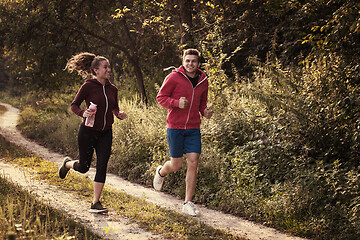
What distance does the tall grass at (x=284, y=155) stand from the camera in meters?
5.92

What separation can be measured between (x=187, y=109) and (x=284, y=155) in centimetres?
211

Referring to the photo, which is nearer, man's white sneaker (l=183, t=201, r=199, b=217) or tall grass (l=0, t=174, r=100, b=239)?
tall grass (l=0, t=174, r=100, b=239)

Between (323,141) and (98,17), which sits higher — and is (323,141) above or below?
below

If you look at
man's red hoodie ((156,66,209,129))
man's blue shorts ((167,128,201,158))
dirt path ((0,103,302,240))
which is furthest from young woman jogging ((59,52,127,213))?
man's blue shorts ((167,128,201,158))

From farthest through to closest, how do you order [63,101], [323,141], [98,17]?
[63,101] → [98,17] → [323,141]

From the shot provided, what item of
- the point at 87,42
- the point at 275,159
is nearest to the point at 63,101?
the point at 87,42

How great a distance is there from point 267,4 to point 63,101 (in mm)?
12270

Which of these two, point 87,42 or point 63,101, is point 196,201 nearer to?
point 87,42

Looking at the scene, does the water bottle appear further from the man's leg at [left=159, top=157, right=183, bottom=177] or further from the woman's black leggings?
the man's leg at [left=159, top=157, right=183, bottom=177]

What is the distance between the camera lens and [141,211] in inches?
245

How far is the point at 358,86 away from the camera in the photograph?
6371 millimetres

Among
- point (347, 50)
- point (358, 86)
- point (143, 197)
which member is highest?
point (347, 50)

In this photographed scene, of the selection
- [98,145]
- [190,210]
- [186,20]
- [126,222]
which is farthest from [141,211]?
[186,20]

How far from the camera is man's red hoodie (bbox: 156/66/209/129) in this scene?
6129 mm
